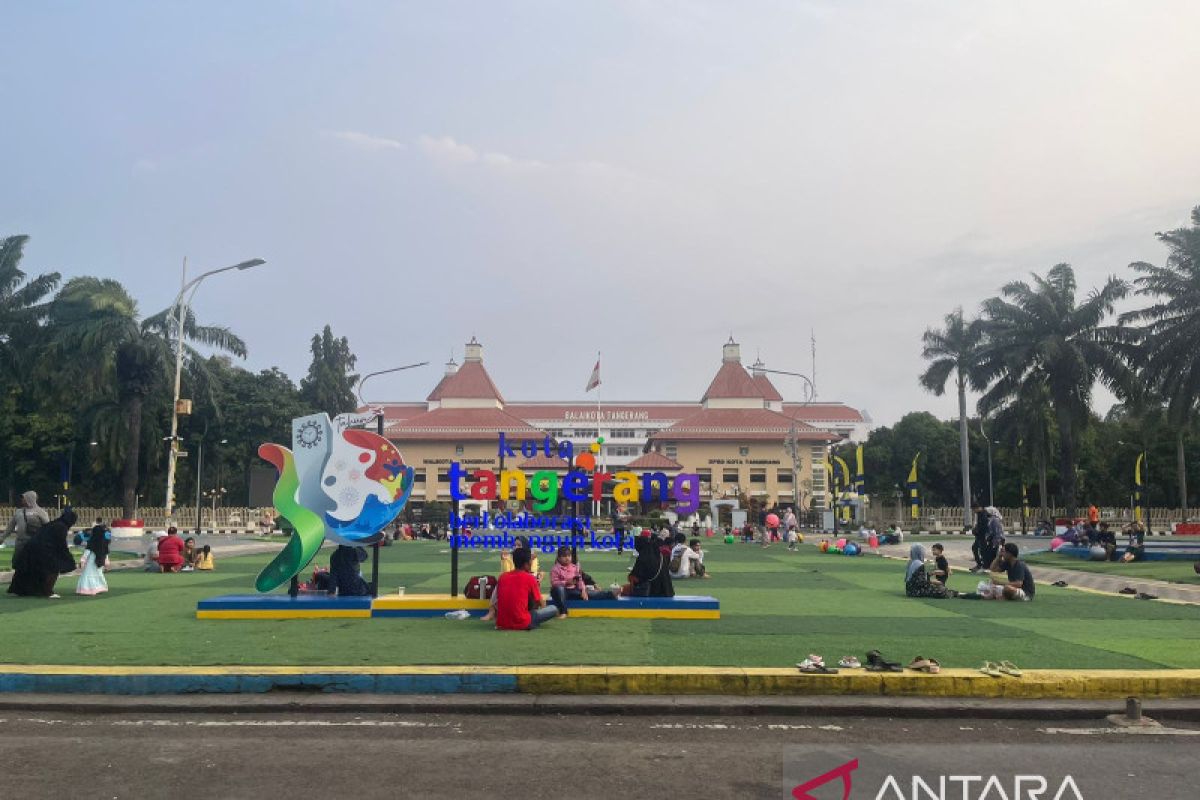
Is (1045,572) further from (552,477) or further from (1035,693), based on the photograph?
(1035,693)

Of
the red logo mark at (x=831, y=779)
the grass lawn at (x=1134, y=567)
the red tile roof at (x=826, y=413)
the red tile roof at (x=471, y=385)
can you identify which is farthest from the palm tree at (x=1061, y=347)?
the red tile roof at (x=826, y=413)

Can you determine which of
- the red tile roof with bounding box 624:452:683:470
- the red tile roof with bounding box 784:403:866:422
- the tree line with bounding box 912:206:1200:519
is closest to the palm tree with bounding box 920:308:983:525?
the tree line with bounding box 912:206:1200:519

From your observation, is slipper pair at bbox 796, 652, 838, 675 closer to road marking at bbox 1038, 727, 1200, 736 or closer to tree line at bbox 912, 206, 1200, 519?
road marking at bbox 1038, 727, 1200, 736

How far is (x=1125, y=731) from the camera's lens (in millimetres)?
7379

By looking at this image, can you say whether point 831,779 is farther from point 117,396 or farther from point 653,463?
point 653,463

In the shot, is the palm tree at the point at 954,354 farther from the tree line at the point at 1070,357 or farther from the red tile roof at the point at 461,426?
the red tile roof at the point at 461,426

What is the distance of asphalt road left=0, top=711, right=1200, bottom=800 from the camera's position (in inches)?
226

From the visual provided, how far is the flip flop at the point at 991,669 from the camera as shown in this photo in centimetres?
856

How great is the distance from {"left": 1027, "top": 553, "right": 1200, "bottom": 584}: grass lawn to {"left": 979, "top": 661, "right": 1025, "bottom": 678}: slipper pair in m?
14.3

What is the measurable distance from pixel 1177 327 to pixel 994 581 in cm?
2758

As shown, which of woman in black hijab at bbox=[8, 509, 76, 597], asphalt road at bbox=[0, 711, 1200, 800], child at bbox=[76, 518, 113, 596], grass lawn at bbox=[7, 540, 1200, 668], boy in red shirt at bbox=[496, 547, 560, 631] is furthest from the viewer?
child at bbox=[76, 518, 113, 596]

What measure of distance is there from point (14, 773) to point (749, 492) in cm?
7894

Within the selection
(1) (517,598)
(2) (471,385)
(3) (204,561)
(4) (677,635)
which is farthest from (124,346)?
(2) (471,385)

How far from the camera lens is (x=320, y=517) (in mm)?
13711
